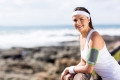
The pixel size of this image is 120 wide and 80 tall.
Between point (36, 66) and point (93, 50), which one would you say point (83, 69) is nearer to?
point (93, 50)

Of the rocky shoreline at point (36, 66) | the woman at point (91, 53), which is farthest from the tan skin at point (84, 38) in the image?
the rocky shoreline at point (36, 66)

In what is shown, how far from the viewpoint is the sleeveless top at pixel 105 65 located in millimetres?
1761

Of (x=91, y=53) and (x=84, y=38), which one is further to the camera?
(x=84, y=38)

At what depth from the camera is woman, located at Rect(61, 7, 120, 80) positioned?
Result: 172 centimetres

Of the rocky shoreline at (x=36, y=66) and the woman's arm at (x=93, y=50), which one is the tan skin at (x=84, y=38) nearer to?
the woman's arm at (x=93, y=50)

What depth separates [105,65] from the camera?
1790mm

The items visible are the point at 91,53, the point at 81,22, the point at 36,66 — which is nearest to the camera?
the point at 91,53

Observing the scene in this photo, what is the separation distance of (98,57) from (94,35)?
0.45ft

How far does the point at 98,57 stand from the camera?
1.75 meters

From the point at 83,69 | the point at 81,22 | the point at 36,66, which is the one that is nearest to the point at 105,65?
the point at 83,69

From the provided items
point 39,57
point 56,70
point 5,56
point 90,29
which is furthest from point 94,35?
point 5,56

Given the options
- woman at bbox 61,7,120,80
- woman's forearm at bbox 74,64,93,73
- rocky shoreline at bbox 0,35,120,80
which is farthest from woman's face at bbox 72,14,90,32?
rocky shoreline at bbox 0,35,120,80

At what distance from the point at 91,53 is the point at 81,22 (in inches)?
8.8

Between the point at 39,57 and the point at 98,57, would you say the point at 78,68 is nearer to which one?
the point at 98,57
